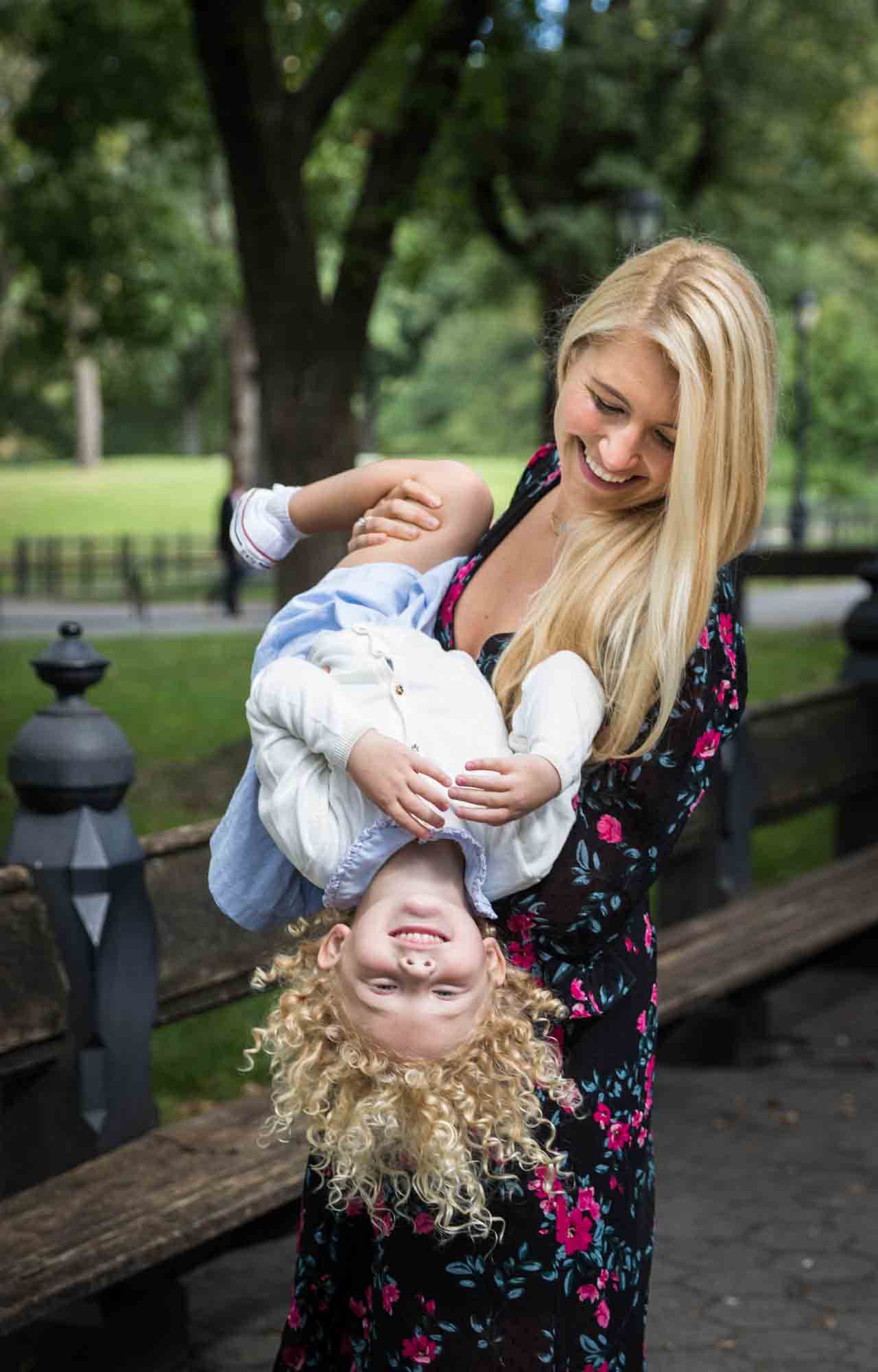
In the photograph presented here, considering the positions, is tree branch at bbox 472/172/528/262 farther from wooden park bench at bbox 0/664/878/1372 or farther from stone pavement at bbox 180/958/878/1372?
wooden park bench at bbox 0/664/878/1372

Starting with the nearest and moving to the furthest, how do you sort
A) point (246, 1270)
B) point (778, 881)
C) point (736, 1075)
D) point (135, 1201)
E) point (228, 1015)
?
point (135, 1201)
point (246, 1270)
point (736, 1075)
point (228, 1015)
point (778, 881)

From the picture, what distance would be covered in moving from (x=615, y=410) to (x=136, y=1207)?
184cm

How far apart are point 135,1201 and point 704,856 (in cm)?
309

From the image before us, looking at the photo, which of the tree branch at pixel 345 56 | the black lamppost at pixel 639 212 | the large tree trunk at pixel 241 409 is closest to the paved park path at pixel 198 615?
the large tree trunk at pixel 241 409

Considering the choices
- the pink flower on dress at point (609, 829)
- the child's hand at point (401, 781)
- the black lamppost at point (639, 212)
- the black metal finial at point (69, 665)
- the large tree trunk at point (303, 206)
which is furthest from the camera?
the black lamppost at point (639, 212)

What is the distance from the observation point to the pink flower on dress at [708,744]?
2467mm

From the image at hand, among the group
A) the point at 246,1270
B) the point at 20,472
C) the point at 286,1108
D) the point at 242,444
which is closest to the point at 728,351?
the point at 286,1108

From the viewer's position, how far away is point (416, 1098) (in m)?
2.24

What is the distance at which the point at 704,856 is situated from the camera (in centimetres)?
606

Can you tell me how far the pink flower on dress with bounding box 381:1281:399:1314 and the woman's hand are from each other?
1.03m

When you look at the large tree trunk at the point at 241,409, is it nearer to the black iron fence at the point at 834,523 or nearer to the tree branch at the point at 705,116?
the tree branch at the point at 705,116

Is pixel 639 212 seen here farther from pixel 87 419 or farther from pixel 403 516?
pixel 87 419

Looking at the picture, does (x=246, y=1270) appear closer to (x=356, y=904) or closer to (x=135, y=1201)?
(x=135, y=1201)

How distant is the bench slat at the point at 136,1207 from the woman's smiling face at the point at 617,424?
5.21 ft
